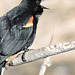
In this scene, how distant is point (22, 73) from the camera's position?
28.5ft

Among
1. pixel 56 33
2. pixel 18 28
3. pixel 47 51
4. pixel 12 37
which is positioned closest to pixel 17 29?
pixel 18 28

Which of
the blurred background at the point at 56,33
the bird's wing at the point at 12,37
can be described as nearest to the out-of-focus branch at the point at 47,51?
the bird's wing at the point at 12,37

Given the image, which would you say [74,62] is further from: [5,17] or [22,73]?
[5,17]

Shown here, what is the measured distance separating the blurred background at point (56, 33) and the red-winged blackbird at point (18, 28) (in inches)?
160

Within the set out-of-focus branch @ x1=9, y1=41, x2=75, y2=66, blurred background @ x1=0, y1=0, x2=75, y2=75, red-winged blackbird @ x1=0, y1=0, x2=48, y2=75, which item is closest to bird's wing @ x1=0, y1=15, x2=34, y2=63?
red-winged blackbird @ x1=0, y1=0, x2=48, y2=75

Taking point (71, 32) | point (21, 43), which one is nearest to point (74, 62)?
point (71, 32)

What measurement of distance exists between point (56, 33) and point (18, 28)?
5.18 meters

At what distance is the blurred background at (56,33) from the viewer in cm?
862

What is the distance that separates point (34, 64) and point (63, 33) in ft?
3.78

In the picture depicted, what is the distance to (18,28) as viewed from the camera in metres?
4.24

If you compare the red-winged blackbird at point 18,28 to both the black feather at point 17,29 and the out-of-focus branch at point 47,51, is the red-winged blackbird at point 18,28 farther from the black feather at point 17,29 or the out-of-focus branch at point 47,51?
the out-of-focus branch at point 47,51

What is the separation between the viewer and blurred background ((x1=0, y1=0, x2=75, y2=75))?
862cm

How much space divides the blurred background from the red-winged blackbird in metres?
4.05

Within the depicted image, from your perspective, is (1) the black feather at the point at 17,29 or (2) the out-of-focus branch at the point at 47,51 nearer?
(2) the out-of-focus branch at the point at 47,51
